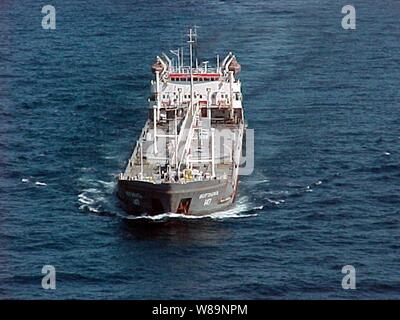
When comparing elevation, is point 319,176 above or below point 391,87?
below

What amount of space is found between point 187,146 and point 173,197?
13793 millimetres

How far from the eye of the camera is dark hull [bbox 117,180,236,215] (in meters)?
140

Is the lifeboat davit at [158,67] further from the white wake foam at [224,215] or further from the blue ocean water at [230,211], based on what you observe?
the white wake foam at [224,215]

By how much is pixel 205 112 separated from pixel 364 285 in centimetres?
6517

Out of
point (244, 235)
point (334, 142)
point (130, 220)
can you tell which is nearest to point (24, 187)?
point (130, 220)

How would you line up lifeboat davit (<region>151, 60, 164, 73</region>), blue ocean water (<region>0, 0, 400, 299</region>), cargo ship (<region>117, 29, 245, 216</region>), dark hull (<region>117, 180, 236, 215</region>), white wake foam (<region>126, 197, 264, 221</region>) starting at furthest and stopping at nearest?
lifeboat davit (<region>151, 60, 164, 73</region>) → cargo ship (<region>117, 29, 245, 216</region>) → white wake foam (<region>126, 197, 264, 221</region>) → dark hull (<region>117, 180, 236, 215</region>) → blue ocean water (<region>0, 0, 400, 299</region>)

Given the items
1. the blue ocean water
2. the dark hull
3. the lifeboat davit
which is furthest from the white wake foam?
the lifeboat davit

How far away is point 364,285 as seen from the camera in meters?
120

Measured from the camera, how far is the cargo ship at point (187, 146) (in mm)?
140875

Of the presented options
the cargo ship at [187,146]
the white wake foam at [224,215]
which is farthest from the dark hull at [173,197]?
the white wake foam at [224,215]

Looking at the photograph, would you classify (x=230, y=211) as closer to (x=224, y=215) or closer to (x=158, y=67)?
(x=224, y=215)

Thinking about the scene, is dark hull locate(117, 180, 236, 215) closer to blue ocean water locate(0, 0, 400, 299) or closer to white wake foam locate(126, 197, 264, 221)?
white wake foam locate(126, 197, 264, 221)

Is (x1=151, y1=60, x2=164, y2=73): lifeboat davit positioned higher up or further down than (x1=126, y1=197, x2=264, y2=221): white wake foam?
higher up

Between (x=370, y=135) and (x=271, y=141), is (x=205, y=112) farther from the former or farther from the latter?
(x=370, y=135)
